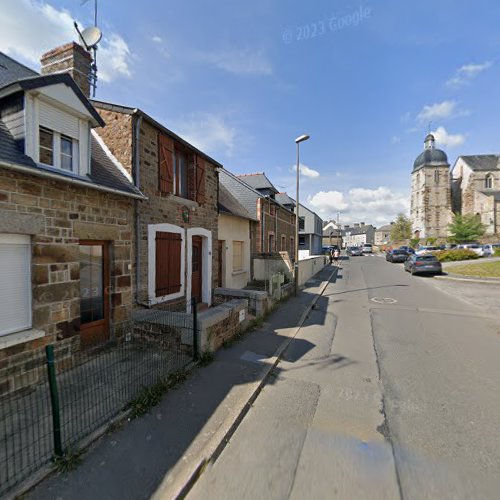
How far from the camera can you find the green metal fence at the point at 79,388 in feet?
8.86

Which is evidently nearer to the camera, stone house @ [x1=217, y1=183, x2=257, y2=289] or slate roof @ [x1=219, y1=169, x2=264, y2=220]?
stone house @ [x1=217, y1=183, x2=257, y2=289]

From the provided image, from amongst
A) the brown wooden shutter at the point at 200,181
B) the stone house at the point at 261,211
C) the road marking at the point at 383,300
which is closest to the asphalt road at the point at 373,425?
the road marking at the point at 383,300

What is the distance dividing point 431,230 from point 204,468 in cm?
6651

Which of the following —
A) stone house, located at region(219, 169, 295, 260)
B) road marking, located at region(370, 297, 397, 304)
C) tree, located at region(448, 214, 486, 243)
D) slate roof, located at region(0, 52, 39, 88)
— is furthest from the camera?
tree, located at region(448, 214, 486, 243)

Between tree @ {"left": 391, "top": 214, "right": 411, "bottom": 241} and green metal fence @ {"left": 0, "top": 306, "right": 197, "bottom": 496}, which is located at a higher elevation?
tree @ {"left": 391, "top": 214, "right": 411, "bottom": 241}

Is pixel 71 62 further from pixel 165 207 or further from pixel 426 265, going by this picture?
pixel 426 265

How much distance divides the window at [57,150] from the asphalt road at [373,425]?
5128 millimetres

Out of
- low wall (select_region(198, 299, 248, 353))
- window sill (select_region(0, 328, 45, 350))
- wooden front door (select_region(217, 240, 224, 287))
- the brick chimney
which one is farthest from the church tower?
window sill (select_region(0, 328, 45, 350))

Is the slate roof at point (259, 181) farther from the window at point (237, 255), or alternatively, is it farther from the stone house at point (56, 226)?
the stone house at point (56, 226)

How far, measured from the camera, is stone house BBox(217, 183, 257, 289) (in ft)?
36.0

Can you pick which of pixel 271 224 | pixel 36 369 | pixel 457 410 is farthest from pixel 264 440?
pixel 271 224

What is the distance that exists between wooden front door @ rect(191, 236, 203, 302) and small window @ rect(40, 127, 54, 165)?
4391 mm

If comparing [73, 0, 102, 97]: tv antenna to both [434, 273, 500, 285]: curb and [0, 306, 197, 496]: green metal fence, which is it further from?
[434, 273, 500, 285]: curb

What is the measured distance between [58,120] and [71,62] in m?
3.62
